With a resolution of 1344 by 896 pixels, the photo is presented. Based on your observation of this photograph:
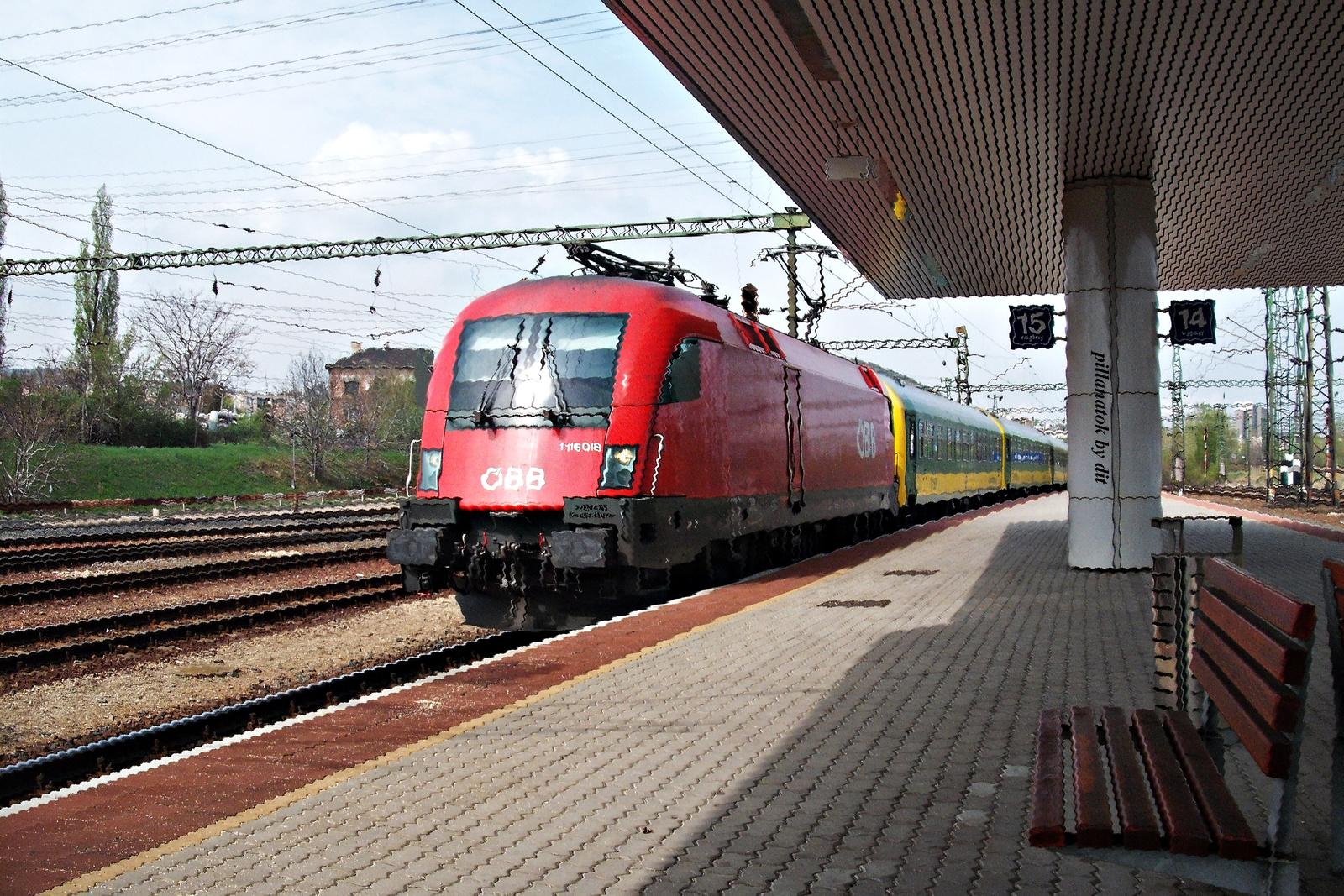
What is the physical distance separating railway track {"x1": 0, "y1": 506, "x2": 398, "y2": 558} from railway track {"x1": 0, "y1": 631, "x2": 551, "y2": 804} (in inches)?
516

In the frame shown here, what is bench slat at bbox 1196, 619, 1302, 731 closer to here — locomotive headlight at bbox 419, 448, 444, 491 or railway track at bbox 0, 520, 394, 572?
locomotive headlight at bbox 419, 448, 444, 491

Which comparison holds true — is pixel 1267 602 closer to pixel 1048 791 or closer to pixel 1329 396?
pixel 1048 791

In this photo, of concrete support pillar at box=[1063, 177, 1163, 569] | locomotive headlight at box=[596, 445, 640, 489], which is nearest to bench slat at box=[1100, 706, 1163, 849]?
locomotive headlight at box=[596, 445, 640, 489]

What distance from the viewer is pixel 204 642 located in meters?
11.7

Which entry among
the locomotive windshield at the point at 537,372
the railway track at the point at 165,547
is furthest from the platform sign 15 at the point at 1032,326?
the railway track at the point at 165,547

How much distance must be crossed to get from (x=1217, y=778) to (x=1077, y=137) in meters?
10.5

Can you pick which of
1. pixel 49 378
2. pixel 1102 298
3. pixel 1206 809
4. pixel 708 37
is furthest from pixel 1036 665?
pixel 49 378

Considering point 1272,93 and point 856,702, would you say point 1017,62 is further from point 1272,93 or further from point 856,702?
point 856,702

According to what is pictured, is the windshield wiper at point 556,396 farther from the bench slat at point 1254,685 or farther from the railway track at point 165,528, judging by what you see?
the railway track at point 165,528

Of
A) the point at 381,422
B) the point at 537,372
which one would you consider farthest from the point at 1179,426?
the point at 537,372

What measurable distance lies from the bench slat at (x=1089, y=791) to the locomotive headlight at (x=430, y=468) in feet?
26.3

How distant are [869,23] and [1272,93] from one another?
13.7 ft

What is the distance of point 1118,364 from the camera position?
14297 mm

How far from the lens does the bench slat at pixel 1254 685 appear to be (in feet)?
9.95
